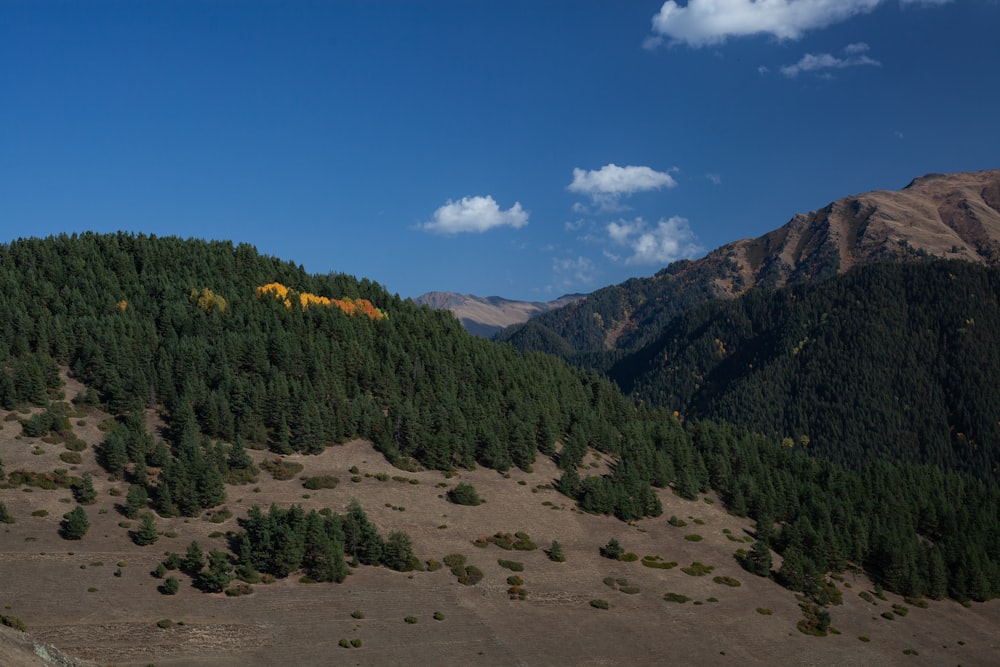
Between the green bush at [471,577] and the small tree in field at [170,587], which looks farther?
the green bush at [471,577]

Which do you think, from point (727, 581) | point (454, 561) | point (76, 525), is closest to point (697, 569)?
point (727, 581)

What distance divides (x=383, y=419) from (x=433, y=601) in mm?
58030

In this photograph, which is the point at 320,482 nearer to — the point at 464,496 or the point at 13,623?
the point at 464,496

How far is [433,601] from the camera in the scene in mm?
92625

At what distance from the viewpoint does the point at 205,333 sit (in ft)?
544

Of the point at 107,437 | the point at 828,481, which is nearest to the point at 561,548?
the point at 107,437

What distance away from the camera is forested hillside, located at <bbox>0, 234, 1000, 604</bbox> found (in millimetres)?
124413

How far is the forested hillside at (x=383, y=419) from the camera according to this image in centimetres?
12441

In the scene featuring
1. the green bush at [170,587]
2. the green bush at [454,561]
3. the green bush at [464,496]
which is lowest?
the green bush at [454,561]

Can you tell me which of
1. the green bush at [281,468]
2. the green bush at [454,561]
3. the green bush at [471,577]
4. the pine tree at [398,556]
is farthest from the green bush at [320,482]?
the green bush at [471,577]

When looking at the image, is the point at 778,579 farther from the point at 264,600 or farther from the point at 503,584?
the point at 264,600

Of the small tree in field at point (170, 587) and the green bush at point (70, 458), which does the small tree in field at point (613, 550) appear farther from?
the green bush at point (70, 458)

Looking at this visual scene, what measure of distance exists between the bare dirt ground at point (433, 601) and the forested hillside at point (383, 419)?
4.90m

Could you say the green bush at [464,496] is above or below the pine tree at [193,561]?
above
